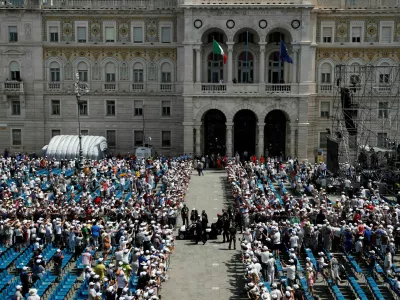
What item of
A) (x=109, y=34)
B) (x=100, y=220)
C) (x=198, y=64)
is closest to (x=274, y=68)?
(x=198, y=64)

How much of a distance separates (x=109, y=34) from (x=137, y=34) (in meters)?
3.09

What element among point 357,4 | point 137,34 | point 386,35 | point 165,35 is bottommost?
point 386,35

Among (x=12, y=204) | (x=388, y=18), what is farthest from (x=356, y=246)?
(x=388, y=18)

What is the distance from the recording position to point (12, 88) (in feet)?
221

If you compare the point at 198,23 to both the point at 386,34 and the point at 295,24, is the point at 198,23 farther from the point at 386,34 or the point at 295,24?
the point at 386,34

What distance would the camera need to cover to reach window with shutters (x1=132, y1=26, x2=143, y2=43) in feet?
221

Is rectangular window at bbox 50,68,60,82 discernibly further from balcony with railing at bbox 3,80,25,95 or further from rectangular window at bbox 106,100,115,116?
rectangular window at bbox 106,100,115,116

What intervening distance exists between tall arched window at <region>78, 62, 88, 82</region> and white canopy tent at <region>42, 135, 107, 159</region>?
787cm

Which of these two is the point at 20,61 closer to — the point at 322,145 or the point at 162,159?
the point at 162,159

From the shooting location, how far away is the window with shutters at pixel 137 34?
67312 mm

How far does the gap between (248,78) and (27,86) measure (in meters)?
24.6

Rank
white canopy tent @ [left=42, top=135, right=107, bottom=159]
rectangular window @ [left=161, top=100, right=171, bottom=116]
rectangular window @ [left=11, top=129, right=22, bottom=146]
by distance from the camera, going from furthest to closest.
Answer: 1. rectangular window @ [left=11, top=129, right=22, bottom=146]
2. rectangular window @ [left=161, top=100, right=171, bottom=116]
3. white canopy tent @ [left=42, top=135, right=107, bottom=159]

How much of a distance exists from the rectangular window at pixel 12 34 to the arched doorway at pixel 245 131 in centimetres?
2578

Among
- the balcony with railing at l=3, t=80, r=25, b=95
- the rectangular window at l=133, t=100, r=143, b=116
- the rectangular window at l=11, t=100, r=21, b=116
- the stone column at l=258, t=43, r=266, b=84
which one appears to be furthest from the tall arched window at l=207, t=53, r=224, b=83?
the rectangular window at l=11, t=100, r=21, b=116
